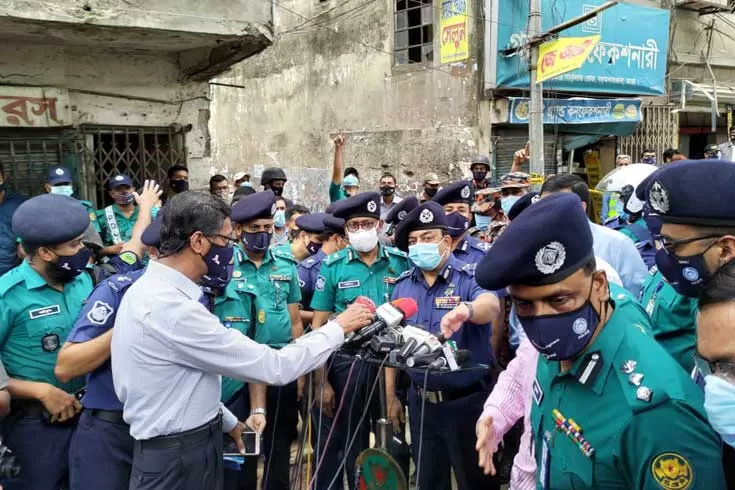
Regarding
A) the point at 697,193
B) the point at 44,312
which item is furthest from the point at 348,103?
the point at 697,193

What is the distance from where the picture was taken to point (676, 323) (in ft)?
8.62

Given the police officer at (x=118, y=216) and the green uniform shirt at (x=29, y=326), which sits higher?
the police officer at (x=118, y=216)

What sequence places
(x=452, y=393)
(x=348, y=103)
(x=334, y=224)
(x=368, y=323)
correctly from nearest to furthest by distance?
(x=368, y=323)
(x=452, y=393)
(x=334, y=224)
(x=348, y=103)

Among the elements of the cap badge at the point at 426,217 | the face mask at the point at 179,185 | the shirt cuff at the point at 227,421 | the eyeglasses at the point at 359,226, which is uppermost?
the face mask at the point at 179,185

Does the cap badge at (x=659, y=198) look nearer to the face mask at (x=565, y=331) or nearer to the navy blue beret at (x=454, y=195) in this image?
the face mask at (x=565, y=331)

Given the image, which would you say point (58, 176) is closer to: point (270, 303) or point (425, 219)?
point (270, 303)

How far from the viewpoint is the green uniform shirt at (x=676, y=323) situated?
2.53 metres


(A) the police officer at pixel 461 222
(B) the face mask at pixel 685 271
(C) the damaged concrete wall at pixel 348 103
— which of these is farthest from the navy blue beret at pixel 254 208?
(C) the damaged concrete wall at pixel 348 103

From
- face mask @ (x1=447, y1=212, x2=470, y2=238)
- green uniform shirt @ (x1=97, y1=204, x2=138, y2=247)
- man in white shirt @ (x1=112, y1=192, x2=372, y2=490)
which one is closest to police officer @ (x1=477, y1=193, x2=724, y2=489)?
man in white shirt @ (x1=112, y1=192, x2=372, y2=490)

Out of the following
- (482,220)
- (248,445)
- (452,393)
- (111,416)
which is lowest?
(248,445)

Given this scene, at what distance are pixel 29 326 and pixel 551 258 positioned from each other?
2.68m

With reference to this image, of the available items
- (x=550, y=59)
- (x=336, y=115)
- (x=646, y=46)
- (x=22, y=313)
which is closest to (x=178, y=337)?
(x=22, y=313)

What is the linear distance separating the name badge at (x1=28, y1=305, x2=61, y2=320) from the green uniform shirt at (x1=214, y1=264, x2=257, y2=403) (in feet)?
2.89

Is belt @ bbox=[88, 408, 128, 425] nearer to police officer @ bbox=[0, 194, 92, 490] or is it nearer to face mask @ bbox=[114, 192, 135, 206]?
police officer @ bbox=[0, 194, 92, 490]
